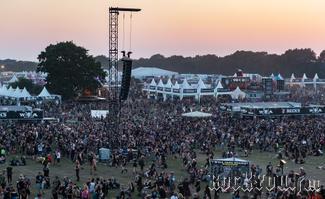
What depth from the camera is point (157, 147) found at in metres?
28.6

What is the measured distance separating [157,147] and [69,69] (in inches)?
1417

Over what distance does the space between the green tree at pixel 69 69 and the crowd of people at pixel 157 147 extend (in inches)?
721

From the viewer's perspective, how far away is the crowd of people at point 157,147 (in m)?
19.5

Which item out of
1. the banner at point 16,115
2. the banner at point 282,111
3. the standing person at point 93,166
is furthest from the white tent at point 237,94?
the standing person at point 93,166

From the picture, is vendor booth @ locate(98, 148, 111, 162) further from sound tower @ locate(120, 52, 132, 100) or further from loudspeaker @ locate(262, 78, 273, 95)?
loudspeaker @ locate(262, 78, 273, 95)

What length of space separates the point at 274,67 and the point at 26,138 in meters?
127

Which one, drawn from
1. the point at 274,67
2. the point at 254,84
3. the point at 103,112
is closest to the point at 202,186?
the point at 103,112

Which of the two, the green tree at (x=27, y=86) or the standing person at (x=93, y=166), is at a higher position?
the green tree at (x=27, y=86)

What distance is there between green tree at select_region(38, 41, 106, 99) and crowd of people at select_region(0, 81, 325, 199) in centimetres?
1831

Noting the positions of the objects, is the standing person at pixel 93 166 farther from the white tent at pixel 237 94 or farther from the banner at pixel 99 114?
the white tent at pixel 237 94

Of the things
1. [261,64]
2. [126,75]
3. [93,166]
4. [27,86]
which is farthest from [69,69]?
[261,64]

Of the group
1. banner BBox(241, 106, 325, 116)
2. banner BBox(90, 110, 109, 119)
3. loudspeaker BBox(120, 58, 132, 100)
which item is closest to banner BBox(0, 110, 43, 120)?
loudspeaker BBox(120, 58, 132, 100)

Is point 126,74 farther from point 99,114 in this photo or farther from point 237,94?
point 237,94

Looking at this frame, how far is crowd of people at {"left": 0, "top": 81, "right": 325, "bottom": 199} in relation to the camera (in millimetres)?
19484
